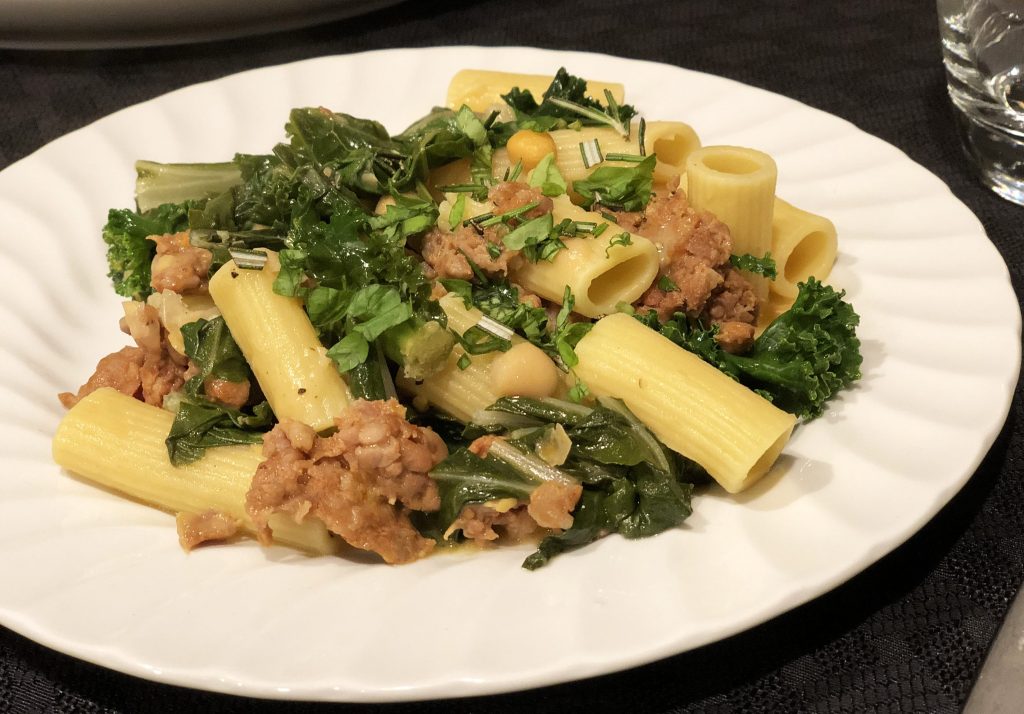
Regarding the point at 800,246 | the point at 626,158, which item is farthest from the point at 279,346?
the point at 800,246

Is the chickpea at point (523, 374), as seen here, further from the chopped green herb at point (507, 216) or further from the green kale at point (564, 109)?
the green kale at point (564, 109)

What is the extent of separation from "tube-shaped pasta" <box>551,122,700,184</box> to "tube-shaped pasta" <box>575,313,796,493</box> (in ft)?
2.59

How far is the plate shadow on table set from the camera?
2.18 meters

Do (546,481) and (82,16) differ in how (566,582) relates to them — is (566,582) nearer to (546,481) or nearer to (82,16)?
(546,481)

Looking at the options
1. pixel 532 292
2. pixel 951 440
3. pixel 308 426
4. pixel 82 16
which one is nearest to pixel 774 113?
pixel 532 292

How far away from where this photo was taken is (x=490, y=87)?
152 inches

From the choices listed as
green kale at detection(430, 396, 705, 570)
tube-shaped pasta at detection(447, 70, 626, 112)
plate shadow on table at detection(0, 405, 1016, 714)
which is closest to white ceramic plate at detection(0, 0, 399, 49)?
tube-shaped pasta at detection(447, 70, 626, 112)

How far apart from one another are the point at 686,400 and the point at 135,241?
221cm

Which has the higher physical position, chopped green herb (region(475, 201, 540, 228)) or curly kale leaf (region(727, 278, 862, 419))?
chopped green herb (region(475, 201, 540, 228))

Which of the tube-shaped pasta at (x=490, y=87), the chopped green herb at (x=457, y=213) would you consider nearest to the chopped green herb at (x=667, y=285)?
the chopped green herb at (x=457, y=213)

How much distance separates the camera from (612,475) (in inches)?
99.8

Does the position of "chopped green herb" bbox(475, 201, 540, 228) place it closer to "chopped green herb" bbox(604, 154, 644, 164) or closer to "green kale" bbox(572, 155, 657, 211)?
"green kale" bbox(572, 155, 657, 211)

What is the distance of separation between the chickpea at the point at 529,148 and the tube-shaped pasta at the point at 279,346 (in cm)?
94

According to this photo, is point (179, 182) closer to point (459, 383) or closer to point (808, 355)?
point (459, 383)
